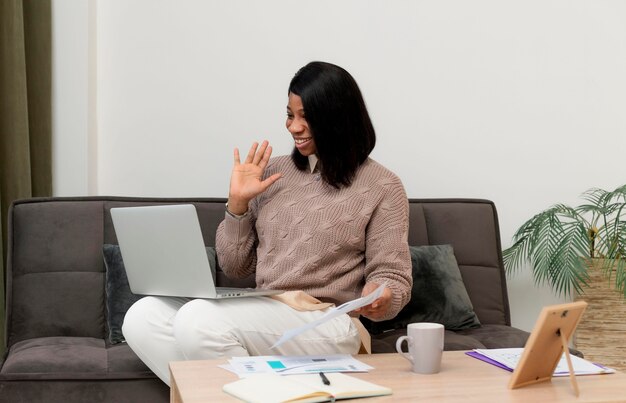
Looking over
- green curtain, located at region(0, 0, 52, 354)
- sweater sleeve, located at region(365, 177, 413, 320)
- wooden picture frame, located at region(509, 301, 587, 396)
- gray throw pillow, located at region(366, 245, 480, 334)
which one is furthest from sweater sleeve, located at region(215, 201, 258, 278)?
wooden picture frame, located at region(509, 301, 587, 396)

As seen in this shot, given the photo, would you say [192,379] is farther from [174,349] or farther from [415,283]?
[415,283]

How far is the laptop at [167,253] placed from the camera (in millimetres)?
1874

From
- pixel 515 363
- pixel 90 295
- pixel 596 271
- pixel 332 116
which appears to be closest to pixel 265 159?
pixel 332 116

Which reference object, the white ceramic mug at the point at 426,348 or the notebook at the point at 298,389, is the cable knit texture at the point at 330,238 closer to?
the white ceramic mug at the point at 426,348

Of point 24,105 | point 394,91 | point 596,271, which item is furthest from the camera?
point 394,91

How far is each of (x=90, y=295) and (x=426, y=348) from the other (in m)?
1.29

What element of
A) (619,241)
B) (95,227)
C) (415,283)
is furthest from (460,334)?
(95,227)

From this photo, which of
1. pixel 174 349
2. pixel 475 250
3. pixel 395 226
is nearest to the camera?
pixel 174 349

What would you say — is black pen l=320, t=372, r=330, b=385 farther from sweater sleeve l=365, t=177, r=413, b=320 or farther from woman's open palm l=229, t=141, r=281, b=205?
woman's open palm l=229, t=141, r=281, b=205

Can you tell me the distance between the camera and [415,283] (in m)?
2.65

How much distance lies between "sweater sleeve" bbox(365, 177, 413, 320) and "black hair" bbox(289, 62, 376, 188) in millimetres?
129

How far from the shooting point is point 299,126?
Answer: 90.6 inches

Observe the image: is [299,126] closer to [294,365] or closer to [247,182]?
[247,182]

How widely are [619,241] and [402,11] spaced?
1.21 m
